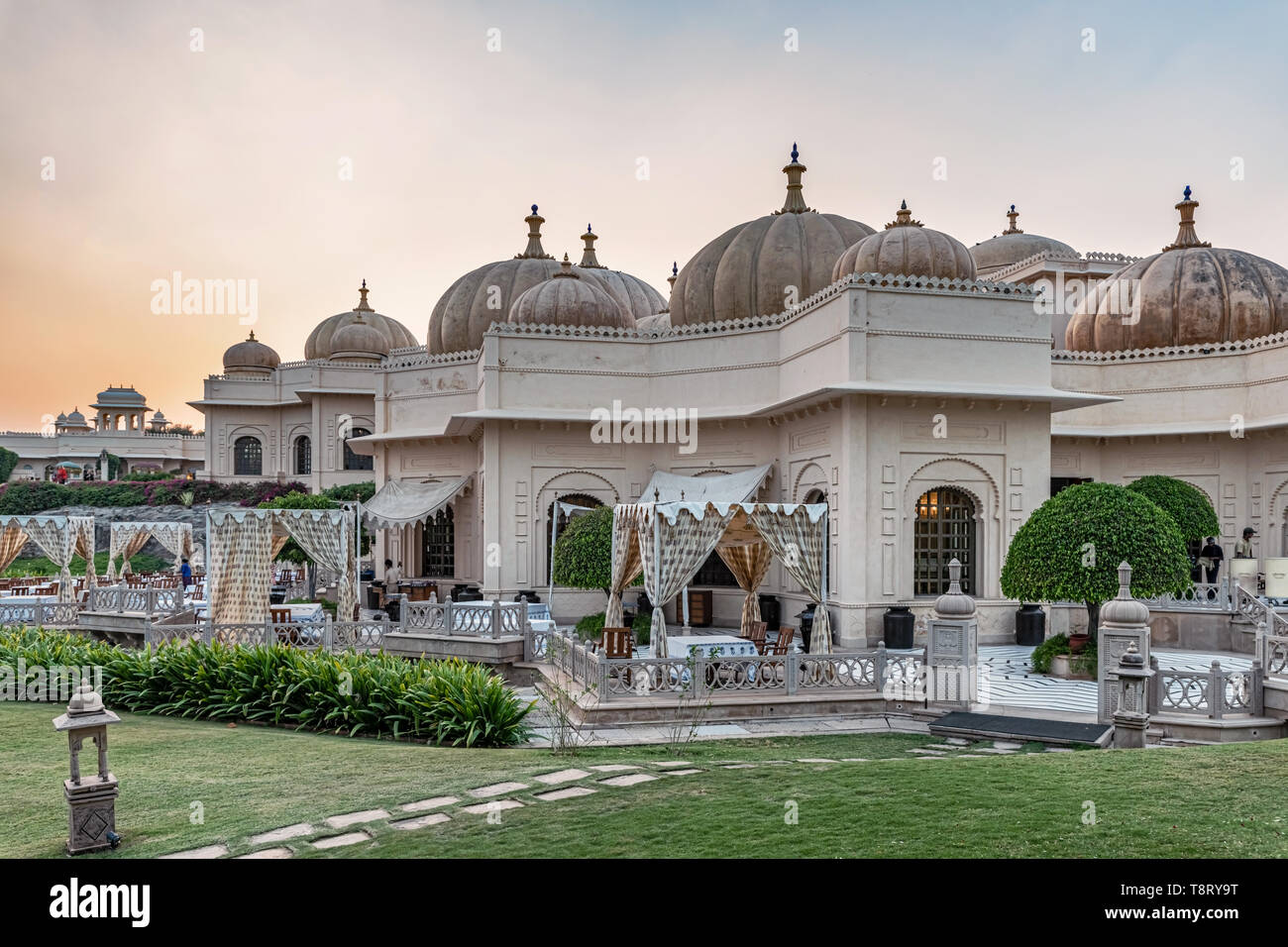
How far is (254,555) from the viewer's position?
14.8 metres

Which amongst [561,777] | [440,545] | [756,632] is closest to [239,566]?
[440,545]

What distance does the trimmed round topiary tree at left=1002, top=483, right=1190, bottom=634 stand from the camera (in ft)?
40.2

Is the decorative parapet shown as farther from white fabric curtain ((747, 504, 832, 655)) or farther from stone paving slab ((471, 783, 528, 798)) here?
stone paving slab ((471, 783, 528, 798))

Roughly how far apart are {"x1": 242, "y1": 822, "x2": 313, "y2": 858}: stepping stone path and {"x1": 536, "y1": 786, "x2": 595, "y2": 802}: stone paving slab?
1.40 m

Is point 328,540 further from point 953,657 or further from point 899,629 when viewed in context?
point 953,657

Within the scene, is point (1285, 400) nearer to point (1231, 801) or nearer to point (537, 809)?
point (1231, 801)

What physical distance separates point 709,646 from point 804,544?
1708 mm

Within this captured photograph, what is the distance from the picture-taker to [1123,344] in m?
20.4

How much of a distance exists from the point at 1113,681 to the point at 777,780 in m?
4.94

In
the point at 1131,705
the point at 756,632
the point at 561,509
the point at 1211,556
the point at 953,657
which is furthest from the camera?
the point at 561,509

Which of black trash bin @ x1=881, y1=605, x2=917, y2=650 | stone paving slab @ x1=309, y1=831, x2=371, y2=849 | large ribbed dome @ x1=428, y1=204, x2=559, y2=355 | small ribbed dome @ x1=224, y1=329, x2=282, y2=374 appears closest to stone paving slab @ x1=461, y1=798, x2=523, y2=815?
stone paving slab @ x1=309, y1=831, x2=371, y2=849

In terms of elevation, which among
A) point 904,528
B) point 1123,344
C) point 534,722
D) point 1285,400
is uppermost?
point 1123,344
